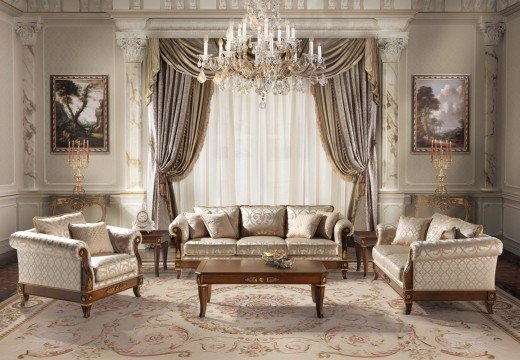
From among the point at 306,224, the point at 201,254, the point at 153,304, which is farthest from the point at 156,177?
the point at 153,304

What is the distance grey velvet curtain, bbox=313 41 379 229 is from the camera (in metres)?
8.70

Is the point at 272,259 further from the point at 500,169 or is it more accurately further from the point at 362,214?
the point at 500,169

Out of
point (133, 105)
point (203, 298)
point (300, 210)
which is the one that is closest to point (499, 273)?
point (300, 210)

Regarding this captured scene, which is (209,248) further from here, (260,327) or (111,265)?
(260,327)

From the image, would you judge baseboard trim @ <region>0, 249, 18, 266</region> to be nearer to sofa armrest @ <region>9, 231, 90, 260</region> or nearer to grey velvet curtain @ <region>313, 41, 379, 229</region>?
sofa armrest @ <region>9, 231, 90, 260</region>

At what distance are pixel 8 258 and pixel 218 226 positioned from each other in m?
3.26

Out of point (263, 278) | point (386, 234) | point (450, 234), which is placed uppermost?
point (450, 234)

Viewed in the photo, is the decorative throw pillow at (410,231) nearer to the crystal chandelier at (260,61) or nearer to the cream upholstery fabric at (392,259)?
the cream upholstery fabric at (392,259)

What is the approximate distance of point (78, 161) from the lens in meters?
8.59

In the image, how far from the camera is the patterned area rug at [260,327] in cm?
456

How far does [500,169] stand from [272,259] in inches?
189

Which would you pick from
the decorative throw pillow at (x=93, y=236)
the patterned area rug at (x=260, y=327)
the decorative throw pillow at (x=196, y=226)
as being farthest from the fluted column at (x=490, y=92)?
the decorative throw pillow at (x=93, y=236)

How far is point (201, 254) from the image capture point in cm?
716

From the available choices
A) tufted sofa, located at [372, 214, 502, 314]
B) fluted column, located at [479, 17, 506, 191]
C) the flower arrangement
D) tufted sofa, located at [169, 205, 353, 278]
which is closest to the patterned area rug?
tufted sofa, located at [372, 214, 502, 314]
